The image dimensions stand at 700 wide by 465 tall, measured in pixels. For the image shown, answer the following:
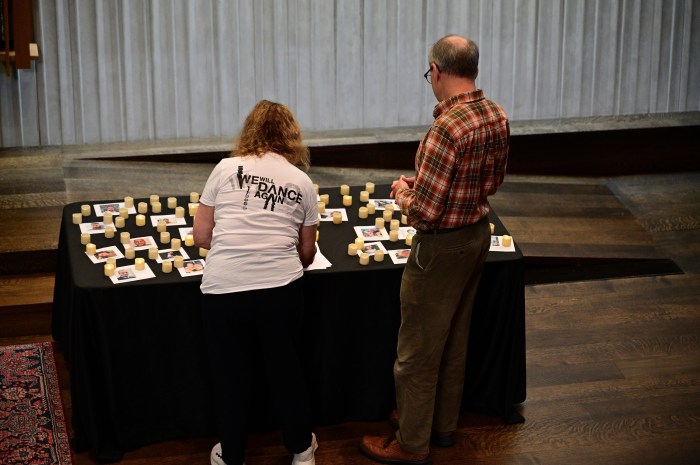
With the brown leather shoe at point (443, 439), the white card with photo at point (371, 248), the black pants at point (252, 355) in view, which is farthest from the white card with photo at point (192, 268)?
the brown leather shoe at point (443, 439)

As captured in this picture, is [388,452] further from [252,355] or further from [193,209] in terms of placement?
[193,209]

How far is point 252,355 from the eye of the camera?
A: 345cm

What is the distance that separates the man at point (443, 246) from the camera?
10.5ft

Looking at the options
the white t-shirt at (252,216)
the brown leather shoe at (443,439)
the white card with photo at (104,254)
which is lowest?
the brown leather shoe at (443,439)

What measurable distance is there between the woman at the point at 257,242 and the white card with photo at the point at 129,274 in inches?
13.1

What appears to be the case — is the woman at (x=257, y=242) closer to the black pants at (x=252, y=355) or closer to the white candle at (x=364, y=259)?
the black pants at (x=252, y=355)

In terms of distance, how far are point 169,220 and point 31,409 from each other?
0.89 meters

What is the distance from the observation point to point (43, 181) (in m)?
5.94

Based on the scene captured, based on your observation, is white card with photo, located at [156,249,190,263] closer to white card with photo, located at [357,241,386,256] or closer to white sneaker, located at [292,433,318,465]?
white card with photo, located at [357,241,386,256]

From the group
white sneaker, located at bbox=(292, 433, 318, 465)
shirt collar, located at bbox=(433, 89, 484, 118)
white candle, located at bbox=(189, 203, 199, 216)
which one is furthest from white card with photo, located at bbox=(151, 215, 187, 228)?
shirt collar, located at bbox=(433, 89, 484, 118)

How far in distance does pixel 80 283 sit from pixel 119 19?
3341mm

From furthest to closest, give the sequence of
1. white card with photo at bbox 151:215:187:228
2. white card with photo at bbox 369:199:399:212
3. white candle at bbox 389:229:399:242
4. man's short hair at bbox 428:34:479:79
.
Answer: white card with photo at bbox 369:199:399:212, white card with photo at bbox 151:215:187:228, white candle at bbox 389:229:399:242, man's short hair at bbox 428:34:479:79

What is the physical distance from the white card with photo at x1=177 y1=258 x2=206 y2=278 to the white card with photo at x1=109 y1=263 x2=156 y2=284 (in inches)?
4.1

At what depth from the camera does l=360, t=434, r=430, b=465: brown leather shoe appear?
3691 millimetres
